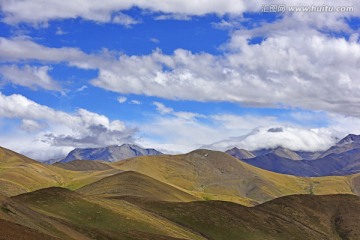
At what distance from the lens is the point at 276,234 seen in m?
167

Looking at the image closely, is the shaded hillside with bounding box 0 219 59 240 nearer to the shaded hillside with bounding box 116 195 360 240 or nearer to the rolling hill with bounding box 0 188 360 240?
the rolling hill with bounding box 0 188 360 240

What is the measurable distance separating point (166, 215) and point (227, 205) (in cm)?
3028

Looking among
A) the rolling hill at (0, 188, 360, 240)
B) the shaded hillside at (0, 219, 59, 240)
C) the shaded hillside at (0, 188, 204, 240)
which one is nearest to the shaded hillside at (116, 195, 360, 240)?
the rolling hill at (0, 188, 360, 240)

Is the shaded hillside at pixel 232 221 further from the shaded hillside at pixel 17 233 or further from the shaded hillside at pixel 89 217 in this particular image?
the shaded hillside at pixel 17 233

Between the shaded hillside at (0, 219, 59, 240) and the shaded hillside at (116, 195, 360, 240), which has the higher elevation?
the shaded hillside at (116, 195, 360, 240)

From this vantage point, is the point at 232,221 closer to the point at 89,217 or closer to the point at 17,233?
the point at 89,217

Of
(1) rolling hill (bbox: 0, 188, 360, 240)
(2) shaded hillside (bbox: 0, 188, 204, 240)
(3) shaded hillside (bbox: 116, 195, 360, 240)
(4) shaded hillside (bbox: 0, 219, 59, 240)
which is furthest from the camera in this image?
(3) shaded hillside (bbox: 116, 195, 360, 240)

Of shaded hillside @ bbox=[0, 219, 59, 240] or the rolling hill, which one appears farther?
the rolling hill

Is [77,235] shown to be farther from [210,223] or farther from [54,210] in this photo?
[210,223]

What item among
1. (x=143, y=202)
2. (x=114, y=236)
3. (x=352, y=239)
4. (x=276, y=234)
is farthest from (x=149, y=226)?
(x=352, y=239)

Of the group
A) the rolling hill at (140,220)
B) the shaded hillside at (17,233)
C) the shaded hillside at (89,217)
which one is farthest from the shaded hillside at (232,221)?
the shaded hillside at (17,233)

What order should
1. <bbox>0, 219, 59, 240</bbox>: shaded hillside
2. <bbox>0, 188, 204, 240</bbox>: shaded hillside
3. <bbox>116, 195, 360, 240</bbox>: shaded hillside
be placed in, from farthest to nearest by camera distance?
1. <bbox>116, 195, 360, 240</bbox>: shaded hillside
2. <bbox>0, 188, 204, 240</bbox>: shaded hillside
3. <bbox>0, 219, 59, 240</bbox>: shaded hillside

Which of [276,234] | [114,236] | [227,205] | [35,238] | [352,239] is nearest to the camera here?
[35,238]

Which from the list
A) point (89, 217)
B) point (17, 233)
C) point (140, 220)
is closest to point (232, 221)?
point (140, 220)
